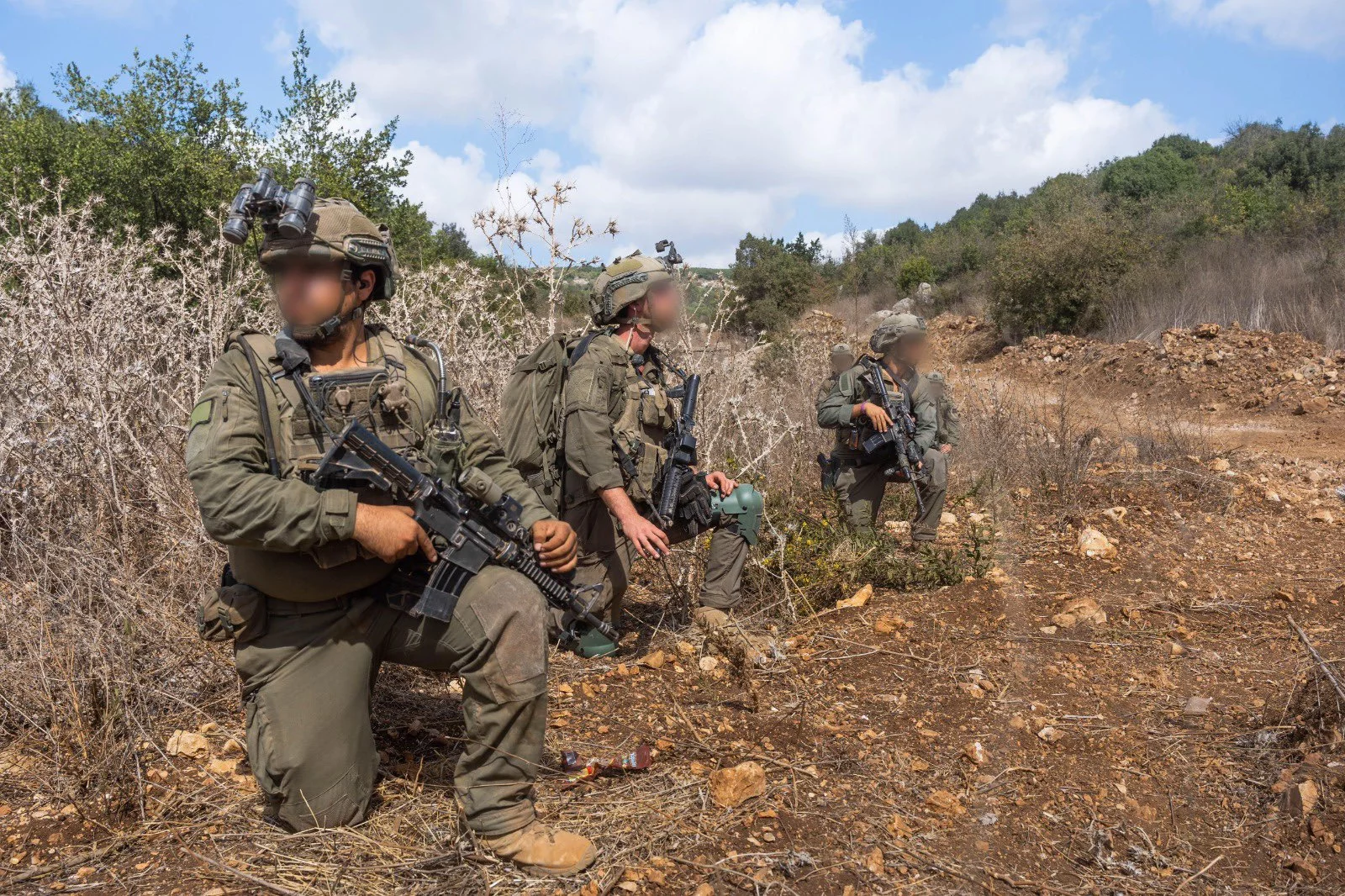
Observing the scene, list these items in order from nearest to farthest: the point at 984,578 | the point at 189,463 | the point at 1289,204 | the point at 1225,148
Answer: the point at 189,463, the point at 984,578, the point at 1289,204, the point at 1225,148

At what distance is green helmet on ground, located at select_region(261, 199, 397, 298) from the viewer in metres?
2.55

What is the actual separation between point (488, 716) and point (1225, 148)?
40.2 metres

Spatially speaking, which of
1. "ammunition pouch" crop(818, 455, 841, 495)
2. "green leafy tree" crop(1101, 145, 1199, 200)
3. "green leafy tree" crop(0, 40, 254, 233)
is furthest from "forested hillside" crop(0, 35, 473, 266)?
"green leafy tree" crop(1101, 145, 1199, 200)

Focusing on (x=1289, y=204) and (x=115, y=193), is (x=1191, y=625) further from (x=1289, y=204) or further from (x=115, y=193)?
(x=1289, y=204)

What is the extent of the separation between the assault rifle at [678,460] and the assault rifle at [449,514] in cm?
128

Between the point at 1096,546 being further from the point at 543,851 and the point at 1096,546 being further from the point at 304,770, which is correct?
the point at 304,770

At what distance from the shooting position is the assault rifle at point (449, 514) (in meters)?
2.45

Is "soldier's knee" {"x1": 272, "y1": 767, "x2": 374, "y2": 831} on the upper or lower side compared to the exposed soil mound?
lower

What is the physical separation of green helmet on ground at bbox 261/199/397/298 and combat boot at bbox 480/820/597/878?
5.41 feet

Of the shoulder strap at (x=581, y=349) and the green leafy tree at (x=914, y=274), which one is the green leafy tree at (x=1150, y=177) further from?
the shoulder strap at (x=581, y=349)

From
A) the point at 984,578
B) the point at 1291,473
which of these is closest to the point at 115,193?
the point at 984,578

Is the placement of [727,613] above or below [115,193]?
below

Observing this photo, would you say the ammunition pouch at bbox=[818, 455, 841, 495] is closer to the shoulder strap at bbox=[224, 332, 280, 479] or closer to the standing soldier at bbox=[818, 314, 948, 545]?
the standing soldier at bbox=[818, 314, 948, 545]

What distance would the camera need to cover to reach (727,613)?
14.9 ft
